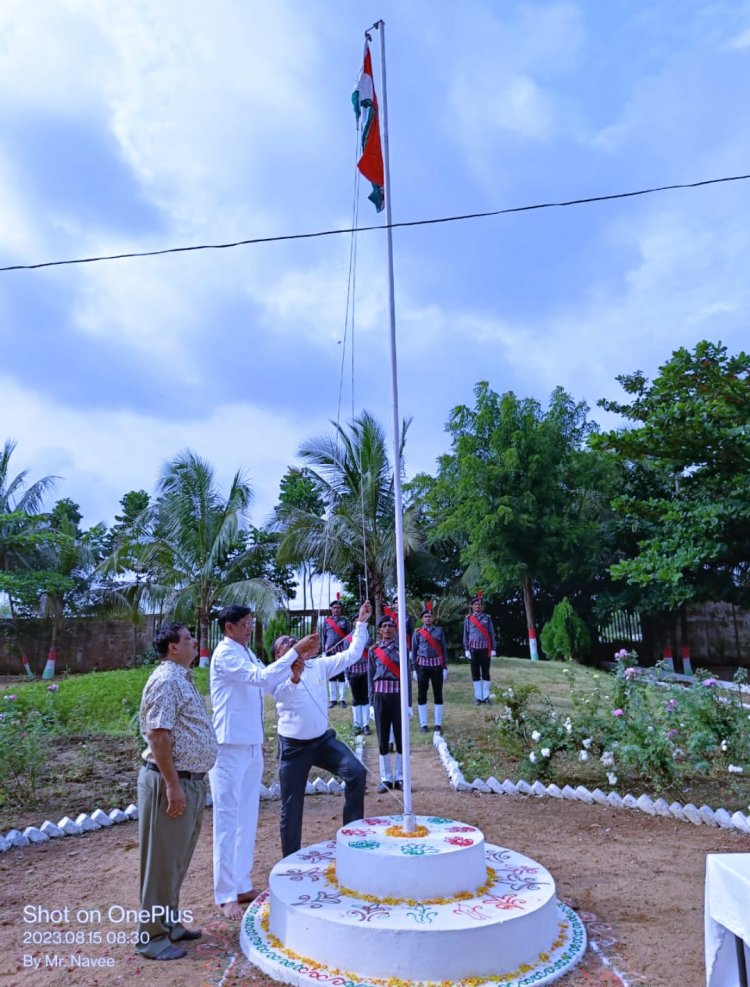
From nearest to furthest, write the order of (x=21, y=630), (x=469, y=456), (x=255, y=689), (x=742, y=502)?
(x=255, y=689)
(x=742, y=502)
(x=469, y=456)
(x=21, y=630)

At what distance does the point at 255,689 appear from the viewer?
4.48 metres

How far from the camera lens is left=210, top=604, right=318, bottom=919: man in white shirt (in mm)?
4133

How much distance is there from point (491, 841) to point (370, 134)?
5186 millimetres

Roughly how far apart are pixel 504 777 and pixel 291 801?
3.43 metres

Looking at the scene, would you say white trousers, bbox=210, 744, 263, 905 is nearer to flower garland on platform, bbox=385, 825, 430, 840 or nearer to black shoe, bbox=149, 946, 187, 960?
black shoe, bbox=149, 946, 187, 960

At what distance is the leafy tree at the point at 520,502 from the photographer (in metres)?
18.9

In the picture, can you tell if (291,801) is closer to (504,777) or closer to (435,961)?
(435,961)

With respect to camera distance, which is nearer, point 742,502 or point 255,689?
point 255,689

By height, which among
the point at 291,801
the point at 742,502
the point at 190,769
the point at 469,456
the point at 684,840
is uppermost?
the point at 469,456

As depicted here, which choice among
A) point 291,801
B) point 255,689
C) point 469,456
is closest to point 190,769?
point 255,689

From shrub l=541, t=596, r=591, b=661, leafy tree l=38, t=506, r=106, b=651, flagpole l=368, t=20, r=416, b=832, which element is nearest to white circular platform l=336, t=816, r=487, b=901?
flagpole l=368, t=20, r=416, b=832

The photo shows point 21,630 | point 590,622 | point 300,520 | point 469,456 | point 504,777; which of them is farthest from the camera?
point 21,630

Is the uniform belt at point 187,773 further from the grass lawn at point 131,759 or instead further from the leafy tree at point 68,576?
the leafy tree at point 68,576

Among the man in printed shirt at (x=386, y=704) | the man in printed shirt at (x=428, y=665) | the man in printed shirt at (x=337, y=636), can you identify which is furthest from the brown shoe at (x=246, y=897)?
the man in printed shirt at (x=337, y=636)
